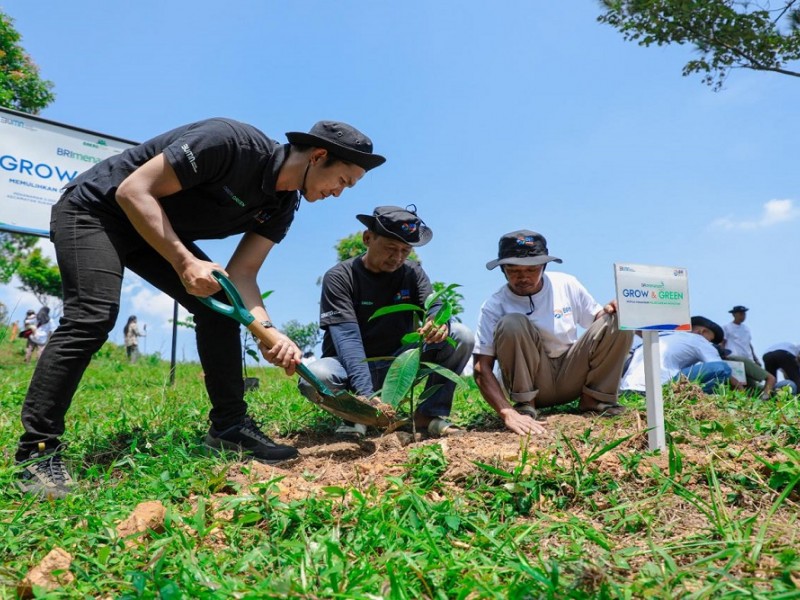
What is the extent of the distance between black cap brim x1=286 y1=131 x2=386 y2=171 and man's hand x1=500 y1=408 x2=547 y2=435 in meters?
1.41

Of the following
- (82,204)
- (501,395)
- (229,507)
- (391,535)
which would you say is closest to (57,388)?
(82,204)

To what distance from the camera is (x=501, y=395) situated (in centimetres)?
315

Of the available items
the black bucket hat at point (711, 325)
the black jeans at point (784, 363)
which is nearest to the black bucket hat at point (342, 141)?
the black bucket hat at point (711, 325)

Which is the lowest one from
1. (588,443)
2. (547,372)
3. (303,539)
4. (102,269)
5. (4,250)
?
(303,539)

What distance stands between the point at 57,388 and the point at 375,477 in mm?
1291

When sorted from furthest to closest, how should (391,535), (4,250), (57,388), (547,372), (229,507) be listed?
(4,250) < (547,372) < (57,388) < (229,507) < (391,535)

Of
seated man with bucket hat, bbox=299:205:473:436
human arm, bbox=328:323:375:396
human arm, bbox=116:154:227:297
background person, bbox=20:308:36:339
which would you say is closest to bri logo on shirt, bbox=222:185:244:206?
human arm, bbox=116:154:227:297

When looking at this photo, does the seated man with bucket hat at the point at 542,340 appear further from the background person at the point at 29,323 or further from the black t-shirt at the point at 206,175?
the background person at the point at 29,323

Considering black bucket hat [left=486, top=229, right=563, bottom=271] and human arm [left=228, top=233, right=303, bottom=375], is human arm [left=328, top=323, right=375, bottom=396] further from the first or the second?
black bucket hat [left=486, top=229, right=563, bottom=271]

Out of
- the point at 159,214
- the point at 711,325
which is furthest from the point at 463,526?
the point at 711,325

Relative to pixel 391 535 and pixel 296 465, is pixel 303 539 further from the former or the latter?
pixel 296 465

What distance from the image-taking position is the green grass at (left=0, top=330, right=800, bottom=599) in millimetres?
1422

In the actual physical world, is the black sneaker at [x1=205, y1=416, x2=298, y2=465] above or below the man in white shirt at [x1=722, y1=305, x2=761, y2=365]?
below

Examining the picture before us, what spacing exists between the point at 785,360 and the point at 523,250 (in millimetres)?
6326
